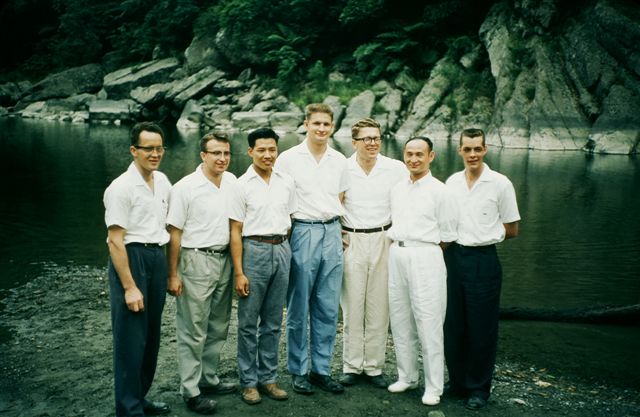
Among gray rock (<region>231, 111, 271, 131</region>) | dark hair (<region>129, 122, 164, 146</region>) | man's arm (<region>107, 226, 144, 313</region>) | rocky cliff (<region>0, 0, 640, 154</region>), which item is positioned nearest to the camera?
man's arm (<region>107, 226, 144, 313</region>)

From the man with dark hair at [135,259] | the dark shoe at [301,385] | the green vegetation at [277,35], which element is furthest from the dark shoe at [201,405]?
the green vegetation at [277,35]

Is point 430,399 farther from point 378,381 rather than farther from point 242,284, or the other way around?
point 242,284

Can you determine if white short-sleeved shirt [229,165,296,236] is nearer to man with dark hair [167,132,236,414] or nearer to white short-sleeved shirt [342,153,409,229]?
man with dark hair [167,132,236,414]

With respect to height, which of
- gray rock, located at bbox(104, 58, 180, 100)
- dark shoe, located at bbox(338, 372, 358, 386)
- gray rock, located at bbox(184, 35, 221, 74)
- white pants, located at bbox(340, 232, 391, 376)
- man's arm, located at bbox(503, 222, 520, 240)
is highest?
gray rock, located at bbox(184, 35, 221, 74)

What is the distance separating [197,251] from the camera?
4457 mm

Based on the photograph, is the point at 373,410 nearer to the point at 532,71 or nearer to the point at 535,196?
the point at 535,196

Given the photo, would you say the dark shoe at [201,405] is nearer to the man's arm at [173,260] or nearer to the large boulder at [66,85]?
the man's arm at [173,260]

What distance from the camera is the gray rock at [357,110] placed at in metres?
32.4

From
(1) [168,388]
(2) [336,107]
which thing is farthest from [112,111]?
(1) [168,388]

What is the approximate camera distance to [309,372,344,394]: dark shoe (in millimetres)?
4842

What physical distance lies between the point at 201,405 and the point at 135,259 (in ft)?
3.98

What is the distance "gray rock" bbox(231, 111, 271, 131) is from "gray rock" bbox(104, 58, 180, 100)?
443 inches

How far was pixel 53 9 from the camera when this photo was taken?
58.7m

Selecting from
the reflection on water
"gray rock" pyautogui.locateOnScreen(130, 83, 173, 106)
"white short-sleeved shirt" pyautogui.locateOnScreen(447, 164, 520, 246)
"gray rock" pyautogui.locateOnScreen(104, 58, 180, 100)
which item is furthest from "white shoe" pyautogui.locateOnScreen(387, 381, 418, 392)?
"gray rock" pyautogui.locateOnScreen(104, 58, 180, 100)
